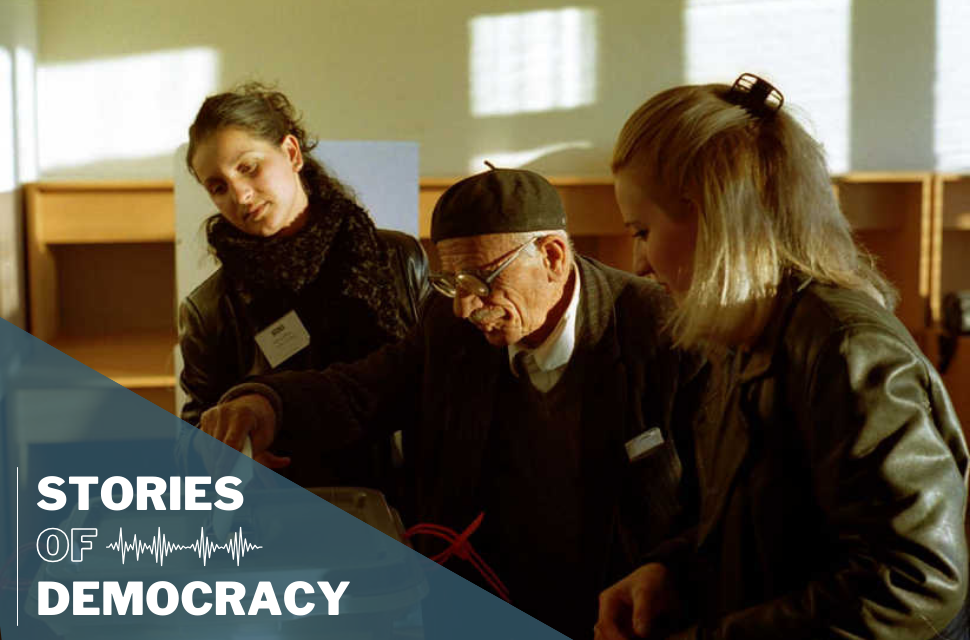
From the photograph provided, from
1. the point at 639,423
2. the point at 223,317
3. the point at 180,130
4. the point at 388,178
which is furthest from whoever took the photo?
the point at 180,130

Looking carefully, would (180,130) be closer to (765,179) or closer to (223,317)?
(223,317)

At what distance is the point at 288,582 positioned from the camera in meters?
1.08

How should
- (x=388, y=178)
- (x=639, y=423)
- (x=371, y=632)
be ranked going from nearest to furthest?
(x=371, y=632), (x=639, y=423), (x=388, y=178)

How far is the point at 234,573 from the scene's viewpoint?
1097mm

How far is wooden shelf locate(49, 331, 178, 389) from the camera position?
369 cm

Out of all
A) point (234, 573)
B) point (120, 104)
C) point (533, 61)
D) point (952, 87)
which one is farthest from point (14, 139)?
point (952, 87)

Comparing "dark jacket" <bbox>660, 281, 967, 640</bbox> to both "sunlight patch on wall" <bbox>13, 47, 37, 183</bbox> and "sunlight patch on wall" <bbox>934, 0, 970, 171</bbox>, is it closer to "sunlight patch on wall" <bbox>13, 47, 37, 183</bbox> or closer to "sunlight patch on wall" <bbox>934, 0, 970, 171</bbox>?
"sunlight patch on wall" <bbox>13, 47, 37, 183</bbox>

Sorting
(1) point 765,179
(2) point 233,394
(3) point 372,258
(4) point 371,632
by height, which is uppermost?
(1) point 765,179

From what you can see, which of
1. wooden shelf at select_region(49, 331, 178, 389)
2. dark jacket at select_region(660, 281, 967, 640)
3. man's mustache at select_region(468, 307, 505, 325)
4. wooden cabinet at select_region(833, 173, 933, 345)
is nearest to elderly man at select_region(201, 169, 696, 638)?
man's mustache at select_region(468, 307, 505, 325)

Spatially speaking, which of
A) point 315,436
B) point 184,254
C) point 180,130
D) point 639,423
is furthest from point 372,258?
point 180,130

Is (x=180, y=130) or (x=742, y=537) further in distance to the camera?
(x=180, y=130)

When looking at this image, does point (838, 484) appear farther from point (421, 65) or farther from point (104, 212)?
point (421, 65)

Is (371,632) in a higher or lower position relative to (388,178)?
lower

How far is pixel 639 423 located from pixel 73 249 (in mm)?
3290
